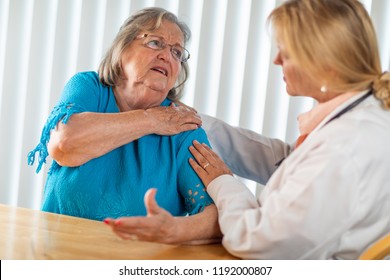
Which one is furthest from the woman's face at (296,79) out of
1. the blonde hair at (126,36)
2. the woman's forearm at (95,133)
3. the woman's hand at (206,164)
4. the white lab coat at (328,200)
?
the blonde hair at (126,36)

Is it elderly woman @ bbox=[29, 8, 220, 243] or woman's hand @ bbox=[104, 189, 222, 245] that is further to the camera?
elderly woman @ bbox=[29, 8, 220, 243]

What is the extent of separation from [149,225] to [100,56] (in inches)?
66.7

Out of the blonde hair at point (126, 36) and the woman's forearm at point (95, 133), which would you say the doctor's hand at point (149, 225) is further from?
the blonde hair at point (126, 36)

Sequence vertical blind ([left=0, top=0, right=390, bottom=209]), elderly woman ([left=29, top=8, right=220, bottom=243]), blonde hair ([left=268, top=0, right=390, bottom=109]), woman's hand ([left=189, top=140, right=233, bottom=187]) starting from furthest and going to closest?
vertical blind ([left=0, top=0, right=390, bottom=209])
elderly woman ([left=29, top=8, right=220, bottom=243])
woman's hand ([left=189, top=140, right=233, bottom=187])
blonde hair ([left=268, top=0, right=390, bottom=109])

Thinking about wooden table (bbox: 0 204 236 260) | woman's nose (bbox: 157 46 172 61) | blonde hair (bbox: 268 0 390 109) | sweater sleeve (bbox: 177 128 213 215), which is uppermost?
blonde hair (bbox: 268 0 390 109)

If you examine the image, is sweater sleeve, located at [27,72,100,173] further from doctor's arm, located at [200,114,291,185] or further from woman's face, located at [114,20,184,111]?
doctor's arm, located at [200,114,291,185]

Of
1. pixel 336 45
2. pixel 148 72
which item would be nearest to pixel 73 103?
pixel 148 72

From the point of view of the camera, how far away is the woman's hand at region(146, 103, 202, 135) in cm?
210

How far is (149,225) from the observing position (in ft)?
4.68

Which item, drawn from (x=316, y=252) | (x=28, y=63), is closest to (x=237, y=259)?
(x=316, y=252)

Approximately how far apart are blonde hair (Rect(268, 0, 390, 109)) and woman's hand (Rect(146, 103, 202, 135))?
2.11 feet

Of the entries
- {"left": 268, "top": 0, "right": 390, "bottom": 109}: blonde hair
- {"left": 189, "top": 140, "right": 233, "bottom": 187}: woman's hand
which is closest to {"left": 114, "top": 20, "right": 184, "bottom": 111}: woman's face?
{"left": 189, "top": 140, "right": 233, "bottom": 187}: woman's hand

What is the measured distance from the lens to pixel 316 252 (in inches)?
56.5

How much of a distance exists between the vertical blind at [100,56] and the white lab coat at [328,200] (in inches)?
50.2
